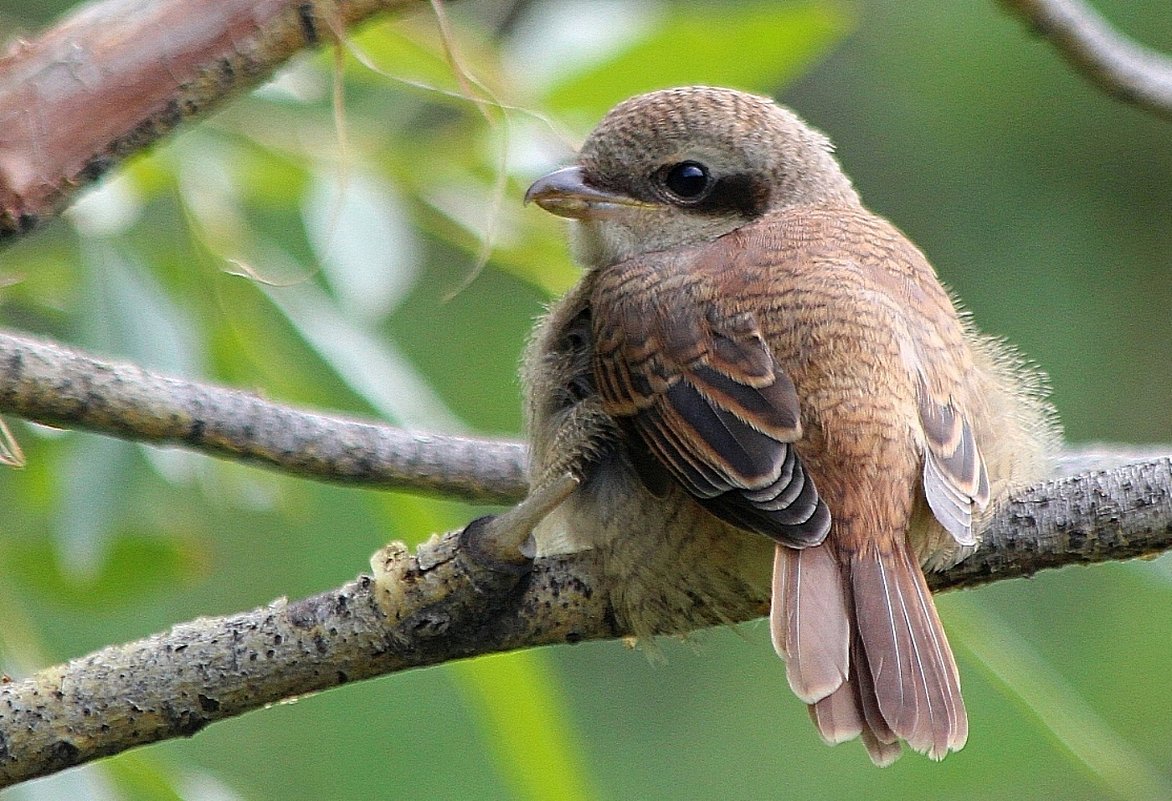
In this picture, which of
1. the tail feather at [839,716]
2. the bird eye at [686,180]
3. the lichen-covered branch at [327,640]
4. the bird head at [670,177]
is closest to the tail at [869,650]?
the tail feather at [839,716]


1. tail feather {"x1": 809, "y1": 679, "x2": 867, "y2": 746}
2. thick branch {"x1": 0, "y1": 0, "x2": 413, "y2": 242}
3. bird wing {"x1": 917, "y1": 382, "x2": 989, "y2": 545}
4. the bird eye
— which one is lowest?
tail feather {"x1": 809, "y1": 679, "x2": 867, "y2": 746}

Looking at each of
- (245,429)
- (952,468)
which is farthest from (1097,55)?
(245,429)

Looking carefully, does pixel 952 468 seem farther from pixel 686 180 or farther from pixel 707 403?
pixel 686 180

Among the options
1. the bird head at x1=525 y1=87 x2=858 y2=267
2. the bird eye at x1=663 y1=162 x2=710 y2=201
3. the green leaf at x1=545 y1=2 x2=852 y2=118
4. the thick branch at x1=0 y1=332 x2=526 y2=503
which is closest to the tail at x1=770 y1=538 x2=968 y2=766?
the thick branch at x1=0 y1=332 x2=526 y2=503

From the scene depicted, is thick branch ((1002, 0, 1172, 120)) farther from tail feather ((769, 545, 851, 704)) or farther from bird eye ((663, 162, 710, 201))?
tail feather ((769, 545, 851, 704))

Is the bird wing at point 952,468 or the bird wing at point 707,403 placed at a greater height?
the bird wing at point 707,403

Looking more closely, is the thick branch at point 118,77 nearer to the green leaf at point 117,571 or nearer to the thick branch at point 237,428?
the thick branch at point 237,428

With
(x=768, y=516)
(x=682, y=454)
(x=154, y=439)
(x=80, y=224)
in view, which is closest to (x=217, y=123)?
(x=80, y=224)
